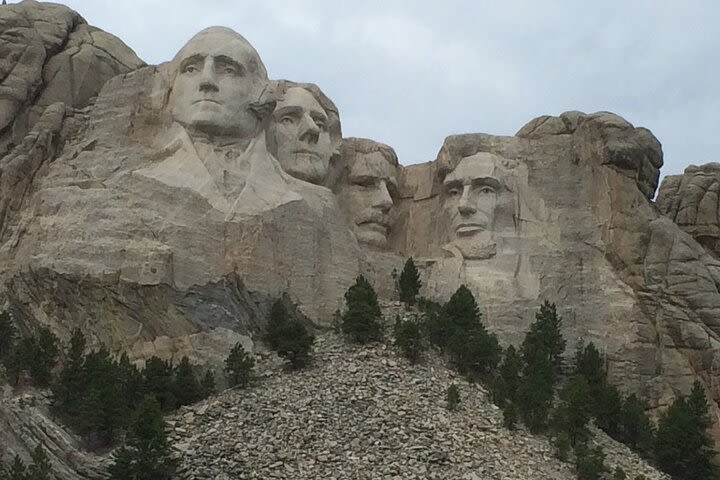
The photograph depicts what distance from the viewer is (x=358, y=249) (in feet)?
120

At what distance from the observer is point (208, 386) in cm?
3228

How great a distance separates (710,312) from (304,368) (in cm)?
744

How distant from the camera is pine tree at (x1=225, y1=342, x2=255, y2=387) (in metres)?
32.3

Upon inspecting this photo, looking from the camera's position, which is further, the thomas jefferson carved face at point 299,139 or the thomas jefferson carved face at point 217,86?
the thomas jefferson carved face at point 299,139

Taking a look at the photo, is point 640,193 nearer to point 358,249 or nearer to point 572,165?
point 572,165

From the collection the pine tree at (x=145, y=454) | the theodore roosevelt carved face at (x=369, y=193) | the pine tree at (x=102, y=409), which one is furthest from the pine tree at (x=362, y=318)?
the pine tree at (x=145, y=454)

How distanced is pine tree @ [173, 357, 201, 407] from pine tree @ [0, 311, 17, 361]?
2491mm

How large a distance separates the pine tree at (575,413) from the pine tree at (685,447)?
4.03ft

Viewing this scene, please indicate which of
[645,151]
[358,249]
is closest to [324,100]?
[358,249]

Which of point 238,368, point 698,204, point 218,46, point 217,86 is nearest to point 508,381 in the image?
point 238,368

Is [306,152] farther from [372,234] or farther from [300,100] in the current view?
[372,234]

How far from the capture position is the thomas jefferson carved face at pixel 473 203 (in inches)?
1469

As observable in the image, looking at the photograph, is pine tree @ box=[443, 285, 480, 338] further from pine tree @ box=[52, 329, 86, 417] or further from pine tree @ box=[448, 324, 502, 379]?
pine tree @ box=[52, 329, 86, 417]

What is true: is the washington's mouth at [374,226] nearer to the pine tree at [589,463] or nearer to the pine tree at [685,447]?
the pine tree at [685,447]
